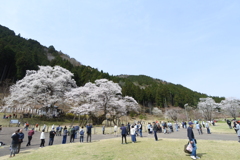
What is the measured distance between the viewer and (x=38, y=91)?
29031 mm

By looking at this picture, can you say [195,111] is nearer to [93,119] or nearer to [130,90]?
[130,90]

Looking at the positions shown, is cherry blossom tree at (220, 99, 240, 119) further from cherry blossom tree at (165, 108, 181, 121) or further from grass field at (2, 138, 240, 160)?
grass field at (2, 138, 240, 160)

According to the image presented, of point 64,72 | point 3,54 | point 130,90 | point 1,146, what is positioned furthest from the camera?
point 130,90

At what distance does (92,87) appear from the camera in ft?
97.5

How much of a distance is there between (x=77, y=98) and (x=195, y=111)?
4724cm

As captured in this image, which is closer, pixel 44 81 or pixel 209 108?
pixel 44 81

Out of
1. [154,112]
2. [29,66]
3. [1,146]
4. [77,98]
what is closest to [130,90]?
[154,112]

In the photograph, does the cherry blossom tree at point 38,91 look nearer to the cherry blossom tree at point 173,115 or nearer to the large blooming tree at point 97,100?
the large blooming tree at point 97,100

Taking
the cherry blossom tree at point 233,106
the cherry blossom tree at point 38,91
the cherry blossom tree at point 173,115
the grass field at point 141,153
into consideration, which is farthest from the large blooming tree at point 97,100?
the cherry blossom tree at point 233,106

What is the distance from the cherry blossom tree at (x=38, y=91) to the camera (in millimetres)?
28078

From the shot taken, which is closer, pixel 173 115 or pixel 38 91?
pixel 38 91

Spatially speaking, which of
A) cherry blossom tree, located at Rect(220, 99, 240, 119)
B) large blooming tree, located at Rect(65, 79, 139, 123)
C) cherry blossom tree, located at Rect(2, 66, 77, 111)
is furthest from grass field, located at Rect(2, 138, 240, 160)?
cherry blossom tree, located at Rect(220, 99, 240, 119)

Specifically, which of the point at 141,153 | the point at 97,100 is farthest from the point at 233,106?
the point at 141,153

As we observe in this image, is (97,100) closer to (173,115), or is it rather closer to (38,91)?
(38,91)
